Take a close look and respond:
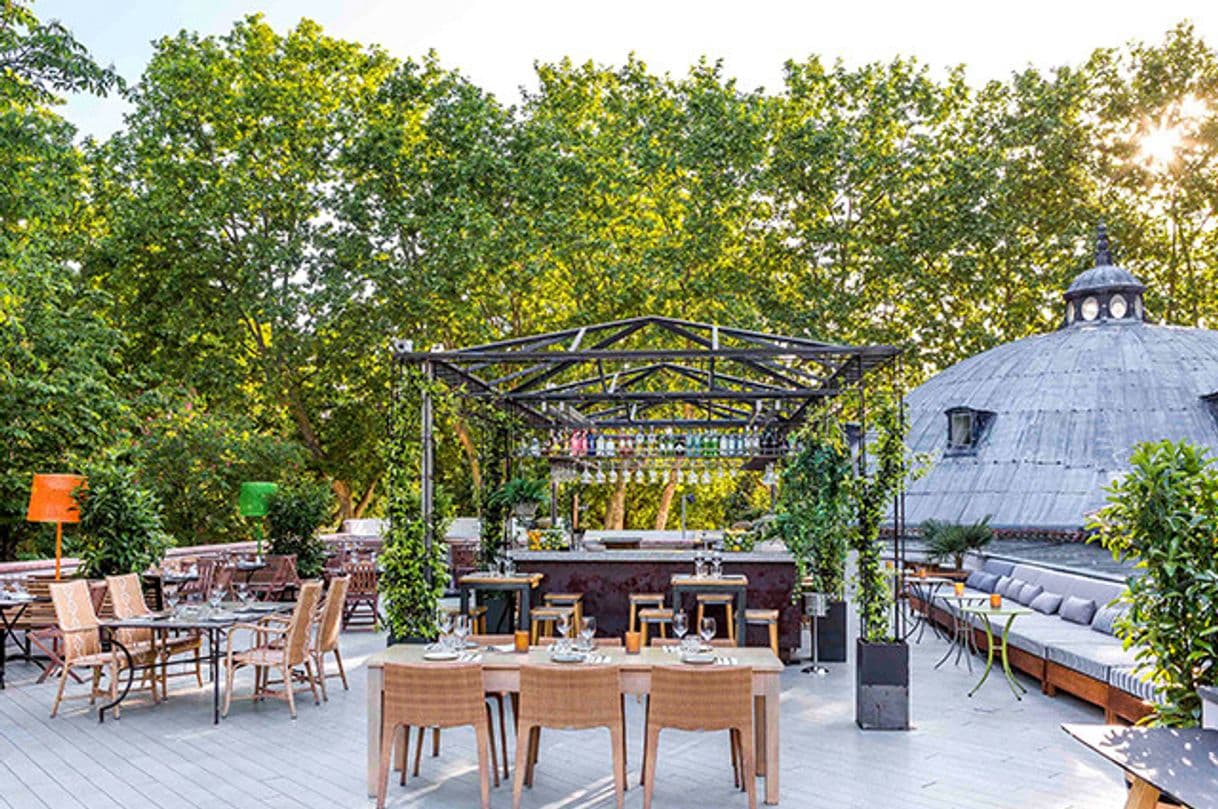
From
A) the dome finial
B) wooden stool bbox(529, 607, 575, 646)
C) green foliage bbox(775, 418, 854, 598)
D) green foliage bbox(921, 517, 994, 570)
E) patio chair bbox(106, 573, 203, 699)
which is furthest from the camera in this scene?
the dome finial

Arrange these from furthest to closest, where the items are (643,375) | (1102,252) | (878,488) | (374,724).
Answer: (1102,252)
(643,375)
(878,488)
(374,724)

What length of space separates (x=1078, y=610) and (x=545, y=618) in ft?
17.7

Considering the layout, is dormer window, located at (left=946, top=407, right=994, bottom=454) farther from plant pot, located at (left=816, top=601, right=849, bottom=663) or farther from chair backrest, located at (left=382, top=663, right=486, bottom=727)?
chair backrest, located at (left=382, top=663, right=486, bottom=727)

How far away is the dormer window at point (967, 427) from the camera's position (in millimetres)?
21641

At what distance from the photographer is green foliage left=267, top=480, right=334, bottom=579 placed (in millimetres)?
14852

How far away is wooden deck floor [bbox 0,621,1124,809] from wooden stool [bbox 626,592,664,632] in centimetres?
192

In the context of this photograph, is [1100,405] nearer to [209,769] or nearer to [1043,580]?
[1043,580]

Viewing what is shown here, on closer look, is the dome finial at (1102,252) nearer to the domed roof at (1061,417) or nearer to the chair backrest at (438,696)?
the domed roof at (1061,417)

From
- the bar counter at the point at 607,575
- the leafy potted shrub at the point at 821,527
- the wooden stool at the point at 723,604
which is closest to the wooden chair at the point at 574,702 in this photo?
the wooden stool at the point at 723,604

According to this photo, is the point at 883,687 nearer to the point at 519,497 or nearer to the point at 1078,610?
the point at 1078,610

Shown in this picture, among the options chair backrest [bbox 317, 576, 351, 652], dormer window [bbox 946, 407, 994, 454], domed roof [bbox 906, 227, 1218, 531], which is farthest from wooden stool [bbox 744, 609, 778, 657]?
dormer window [bbox 946, 407, 994, 454]

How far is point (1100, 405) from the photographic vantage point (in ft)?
67.9

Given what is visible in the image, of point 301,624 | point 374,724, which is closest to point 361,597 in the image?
point 301,624

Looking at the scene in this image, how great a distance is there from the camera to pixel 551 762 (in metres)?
6.47
